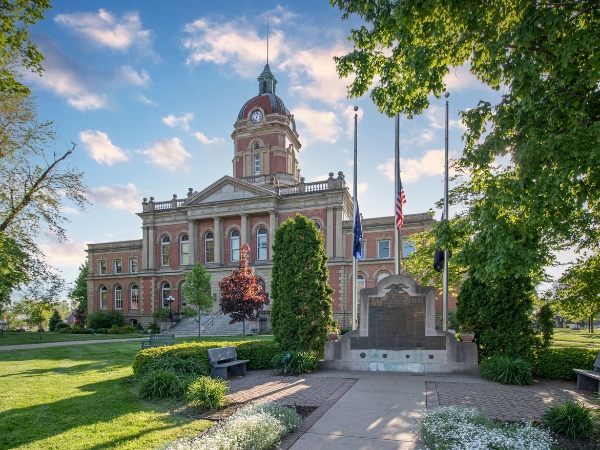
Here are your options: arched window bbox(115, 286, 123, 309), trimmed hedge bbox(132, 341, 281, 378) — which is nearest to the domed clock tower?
arched window bbox(115, 286, 123, 309)

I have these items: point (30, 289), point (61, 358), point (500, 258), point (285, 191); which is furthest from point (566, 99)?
point (285, 191)

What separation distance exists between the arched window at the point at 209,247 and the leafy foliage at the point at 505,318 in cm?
3289

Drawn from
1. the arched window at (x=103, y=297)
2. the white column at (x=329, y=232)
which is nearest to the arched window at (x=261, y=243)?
the white column at (x=329, y=232)

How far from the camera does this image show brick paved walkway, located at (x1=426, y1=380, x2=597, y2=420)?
7.98m

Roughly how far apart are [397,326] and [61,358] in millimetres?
12689

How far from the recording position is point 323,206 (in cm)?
3831

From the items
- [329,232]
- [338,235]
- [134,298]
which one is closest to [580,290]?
[338,235]

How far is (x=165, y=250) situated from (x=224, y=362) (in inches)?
1366

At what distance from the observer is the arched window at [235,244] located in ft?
136

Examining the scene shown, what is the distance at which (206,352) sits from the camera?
38.6 feet

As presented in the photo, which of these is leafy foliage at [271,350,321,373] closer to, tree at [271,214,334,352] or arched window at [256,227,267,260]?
tree at [271,214,334,352]

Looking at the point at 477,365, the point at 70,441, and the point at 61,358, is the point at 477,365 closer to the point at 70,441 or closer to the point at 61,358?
the point at 70,441

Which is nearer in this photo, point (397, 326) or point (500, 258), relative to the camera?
point (500, 258)

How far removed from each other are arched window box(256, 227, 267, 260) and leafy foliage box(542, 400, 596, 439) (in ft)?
113
